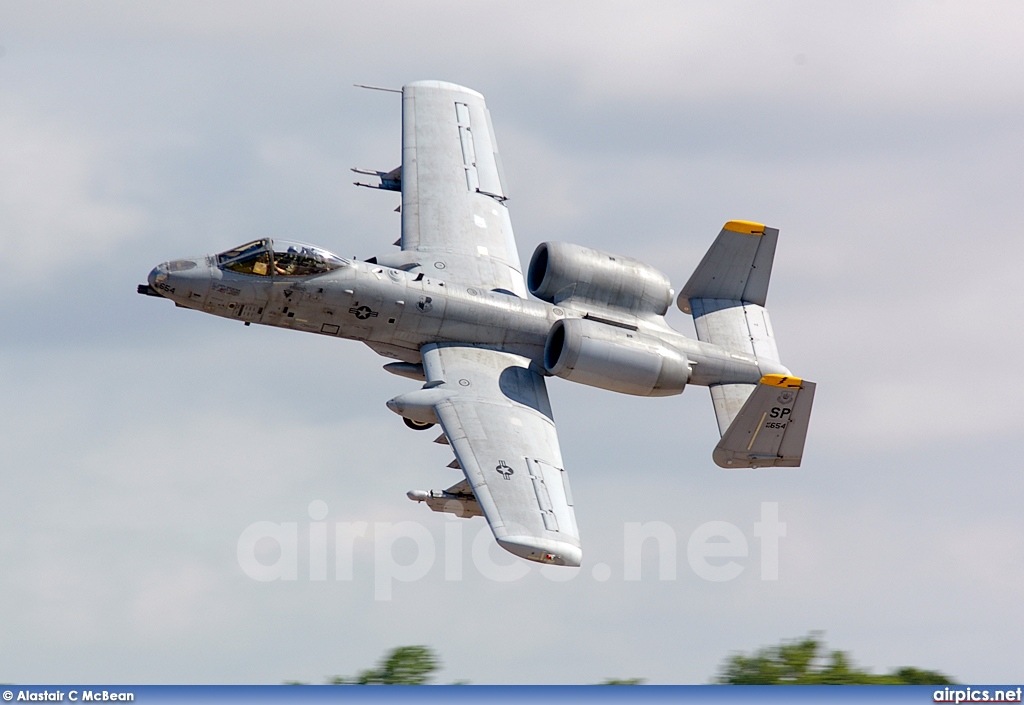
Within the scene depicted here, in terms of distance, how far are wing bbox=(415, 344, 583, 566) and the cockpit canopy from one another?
9.76ft

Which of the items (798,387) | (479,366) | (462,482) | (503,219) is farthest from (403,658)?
(503,219)

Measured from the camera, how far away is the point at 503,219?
125ft

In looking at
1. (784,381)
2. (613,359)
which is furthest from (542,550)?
(784,381)

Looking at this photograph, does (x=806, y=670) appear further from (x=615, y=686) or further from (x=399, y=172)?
(x=399, y=172)

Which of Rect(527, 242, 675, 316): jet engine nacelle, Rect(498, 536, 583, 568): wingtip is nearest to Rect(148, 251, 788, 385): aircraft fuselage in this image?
Rect(527, 242, 675, 316): jet engine nacelle

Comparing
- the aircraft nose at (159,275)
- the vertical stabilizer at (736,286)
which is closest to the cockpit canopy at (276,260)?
the aircraft nose at (159,275)

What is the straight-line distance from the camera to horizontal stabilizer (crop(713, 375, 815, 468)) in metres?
32.5

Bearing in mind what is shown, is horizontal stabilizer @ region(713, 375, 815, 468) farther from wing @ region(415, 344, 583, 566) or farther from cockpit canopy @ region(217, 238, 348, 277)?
cockpit canopy @ region(217, 238, 348, 277)

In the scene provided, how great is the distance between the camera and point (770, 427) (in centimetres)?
3297

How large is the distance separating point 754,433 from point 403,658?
888cm

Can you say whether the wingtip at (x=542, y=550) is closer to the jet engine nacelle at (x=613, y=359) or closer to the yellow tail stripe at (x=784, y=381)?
the jet engine nacelle at (x=613, y=359)

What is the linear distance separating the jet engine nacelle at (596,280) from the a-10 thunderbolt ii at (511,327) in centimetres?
3

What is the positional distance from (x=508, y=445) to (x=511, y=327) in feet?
11.4

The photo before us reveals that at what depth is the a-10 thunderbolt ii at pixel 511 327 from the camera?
31.6 m
